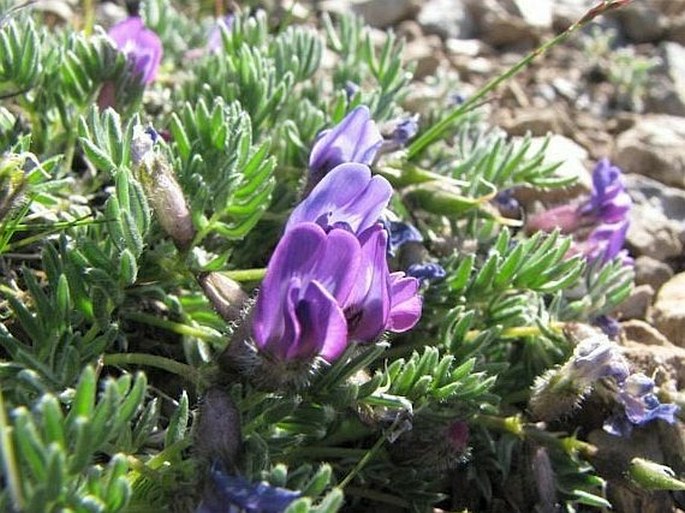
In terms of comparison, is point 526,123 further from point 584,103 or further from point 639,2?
point 639,2

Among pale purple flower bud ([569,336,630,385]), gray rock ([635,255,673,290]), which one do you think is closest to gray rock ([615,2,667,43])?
gray rock ([635,255,673,290])

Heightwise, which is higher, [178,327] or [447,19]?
[178,327]

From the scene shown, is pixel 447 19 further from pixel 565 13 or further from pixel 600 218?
pixel 600 218

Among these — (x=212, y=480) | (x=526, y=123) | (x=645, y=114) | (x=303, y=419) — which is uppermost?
(x=212, y=480)

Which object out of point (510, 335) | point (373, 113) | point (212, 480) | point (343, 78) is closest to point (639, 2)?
point (343, 78)

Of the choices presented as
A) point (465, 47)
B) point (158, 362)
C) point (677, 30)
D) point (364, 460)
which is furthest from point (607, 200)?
point (677, 30)

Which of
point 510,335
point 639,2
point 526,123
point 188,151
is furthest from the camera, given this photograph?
point 639,2
